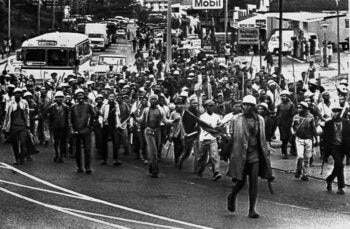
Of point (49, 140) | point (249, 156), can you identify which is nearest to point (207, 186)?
point (249, 156)

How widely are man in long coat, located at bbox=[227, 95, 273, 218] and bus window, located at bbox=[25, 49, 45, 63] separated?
1007 inches

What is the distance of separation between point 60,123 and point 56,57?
18207mm

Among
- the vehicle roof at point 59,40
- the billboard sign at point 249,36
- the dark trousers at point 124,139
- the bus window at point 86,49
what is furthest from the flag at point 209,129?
the bus window at point 86,49

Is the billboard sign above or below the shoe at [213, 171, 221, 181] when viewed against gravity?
above

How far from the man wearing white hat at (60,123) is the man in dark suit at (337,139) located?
6.15 meters

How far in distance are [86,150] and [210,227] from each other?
248 inches

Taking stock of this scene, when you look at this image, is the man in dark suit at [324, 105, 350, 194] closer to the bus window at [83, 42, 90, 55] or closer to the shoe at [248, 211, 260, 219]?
the shoe at [248, 211, 260, 219]

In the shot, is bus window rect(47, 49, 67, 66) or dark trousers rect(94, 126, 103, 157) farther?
bus window rect(47, 49, 67, 66)

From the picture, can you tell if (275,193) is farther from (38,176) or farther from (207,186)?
(38,176)

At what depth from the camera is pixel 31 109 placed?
76.7ft

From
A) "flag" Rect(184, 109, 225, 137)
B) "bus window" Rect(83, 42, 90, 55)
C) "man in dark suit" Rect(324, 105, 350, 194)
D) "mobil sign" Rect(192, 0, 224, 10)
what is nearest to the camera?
"man in dark suit" Rect(324, 105, 350, 194)

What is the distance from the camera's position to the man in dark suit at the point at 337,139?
17.4 metres

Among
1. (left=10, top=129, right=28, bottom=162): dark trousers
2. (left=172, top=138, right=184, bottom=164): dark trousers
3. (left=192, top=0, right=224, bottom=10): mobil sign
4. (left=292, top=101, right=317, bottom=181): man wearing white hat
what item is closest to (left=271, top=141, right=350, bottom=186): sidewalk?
(left=292, top=101, right=317, bottom=181): man wearing white hat

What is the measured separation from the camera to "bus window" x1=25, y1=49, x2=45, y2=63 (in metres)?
39.0
